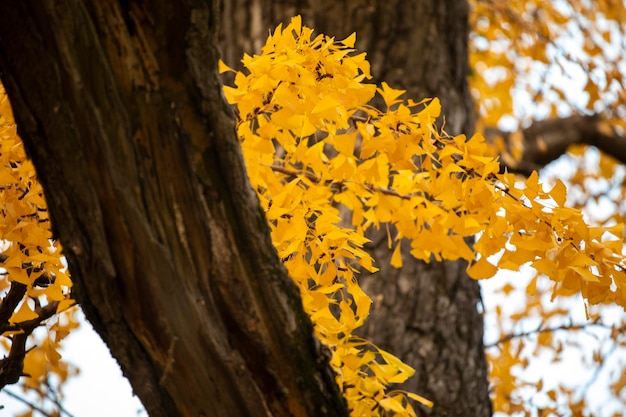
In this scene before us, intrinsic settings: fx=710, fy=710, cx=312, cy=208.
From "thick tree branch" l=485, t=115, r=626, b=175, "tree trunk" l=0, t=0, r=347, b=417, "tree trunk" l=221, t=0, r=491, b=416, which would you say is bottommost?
"tree trunk" l=0, t=0, r=347, b=417

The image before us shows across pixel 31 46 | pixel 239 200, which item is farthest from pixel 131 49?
pixel 239 200

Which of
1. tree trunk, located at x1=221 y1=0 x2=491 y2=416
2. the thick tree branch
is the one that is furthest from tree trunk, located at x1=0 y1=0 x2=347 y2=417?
the thick tree branch

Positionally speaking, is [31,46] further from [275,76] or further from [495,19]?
[495,19]

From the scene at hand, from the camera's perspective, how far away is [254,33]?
2.55 m

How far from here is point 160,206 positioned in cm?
104

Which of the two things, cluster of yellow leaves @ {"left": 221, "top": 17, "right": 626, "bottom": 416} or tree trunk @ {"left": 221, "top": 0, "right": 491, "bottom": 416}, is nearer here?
cluster of yellow leaves @ {"left": 221, "top": 17, "right": 626, "bottom": 416}

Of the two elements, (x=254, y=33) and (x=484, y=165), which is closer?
(x=484, y=165)

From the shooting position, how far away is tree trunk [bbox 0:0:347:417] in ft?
3.19

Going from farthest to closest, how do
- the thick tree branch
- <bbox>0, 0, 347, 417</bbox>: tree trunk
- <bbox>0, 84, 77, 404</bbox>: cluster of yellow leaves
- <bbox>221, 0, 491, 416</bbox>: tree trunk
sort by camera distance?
the thick tree branch < <bbox>221, 0, 491, 416</bbox>: tree trunk < <bbox>0, 84, 77, 404</bbox>: cluster of yellow leaves < <bbox>0, 0, 347, 417</bbox>: tree trunk

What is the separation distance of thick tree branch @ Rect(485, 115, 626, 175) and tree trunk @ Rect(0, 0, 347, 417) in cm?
250

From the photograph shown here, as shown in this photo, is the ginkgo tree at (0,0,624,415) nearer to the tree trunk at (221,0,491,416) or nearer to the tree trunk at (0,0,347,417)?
the tree trunk at (0,0,347,417)

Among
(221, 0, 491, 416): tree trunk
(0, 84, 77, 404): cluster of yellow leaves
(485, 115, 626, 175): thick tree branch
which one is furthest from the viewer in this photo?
(485, 115, 626, 175): thick tree branch

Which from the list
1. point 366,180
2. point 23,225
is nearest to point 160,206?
point 23,225

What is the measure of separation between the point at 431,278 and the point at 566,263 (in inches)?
42.0
